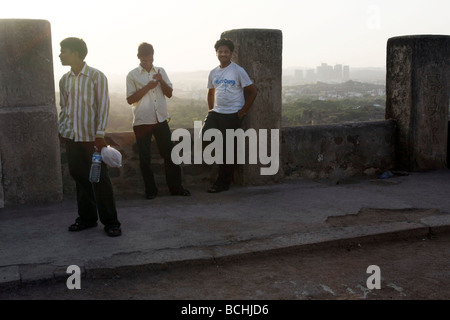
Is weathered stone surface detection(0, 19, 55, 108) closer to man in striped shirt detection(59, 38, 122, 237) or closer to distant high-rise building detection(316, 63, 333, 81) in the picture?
man in striped shirt detection(59, 38, 122, 237)

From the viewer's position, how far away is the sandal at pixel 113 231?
4.73 m

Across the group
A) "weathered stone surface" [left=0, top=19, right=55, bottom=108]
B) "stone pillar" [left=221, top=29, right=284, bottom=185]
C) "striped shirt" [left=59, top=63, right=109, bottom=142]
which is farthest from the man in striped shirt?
"stone pillar" [left=221, top=29, right=284, bottom=185]

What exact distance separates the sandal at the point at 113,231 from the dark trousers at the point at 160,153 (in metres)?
1.44

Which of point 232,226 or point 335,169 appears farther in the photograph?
point 335,169

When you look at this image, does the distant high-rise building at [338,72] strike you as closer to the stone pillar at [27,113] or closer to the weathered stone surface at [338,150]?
the weathered stone surface at [338,150]

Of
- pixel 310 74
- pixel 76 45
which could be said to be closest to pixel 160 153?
pixel 76 45

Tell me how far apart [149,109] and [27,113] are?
1254mm

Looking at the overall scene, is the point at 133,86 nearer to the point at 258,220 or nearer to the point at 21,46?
the point at 21,46

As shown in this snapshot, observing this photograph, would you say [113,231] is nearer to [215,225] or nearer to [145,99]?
[215,225]

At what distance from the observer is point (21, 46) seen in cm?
572

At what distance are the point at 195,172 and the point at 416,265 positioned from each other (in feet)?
10.5

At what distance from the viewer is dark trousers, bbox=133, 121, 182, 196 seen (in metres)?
6.14

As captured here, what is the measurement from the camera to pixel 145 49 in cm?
602
